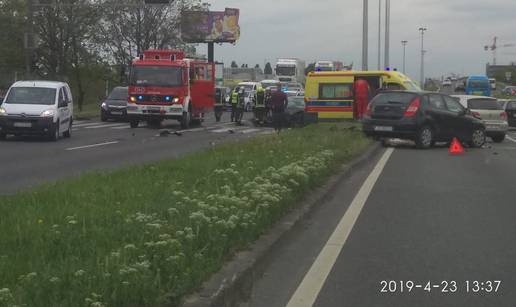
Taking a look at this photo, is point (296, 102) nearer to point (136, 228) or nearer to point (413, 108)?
point (413, 108)

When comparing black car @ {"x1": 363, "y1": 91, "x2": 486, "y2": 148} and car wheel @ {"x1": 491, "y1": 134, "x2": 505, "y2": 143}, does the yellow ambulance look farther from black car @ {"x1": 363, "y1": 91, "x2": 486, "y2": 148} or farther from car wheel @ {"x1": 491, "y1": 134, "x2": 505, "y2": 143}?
black car @ {"x1": 363, "y1": 91, "x2": 486, "y2": 148}

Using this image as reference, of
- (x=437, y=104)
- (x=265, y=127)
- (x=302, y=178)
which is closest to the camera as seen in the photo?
(x=302, y=178)

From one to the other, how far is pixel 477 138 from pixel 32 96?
13882 mm

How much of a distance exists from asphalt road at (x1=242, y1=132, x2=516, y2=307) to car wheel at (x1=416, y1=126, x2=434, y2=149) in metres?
7.84

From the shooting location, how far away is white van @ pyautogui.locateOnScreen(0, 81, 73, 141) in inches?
931

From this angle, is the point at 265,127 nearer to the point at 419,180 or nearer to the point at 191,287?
the point at 419,180

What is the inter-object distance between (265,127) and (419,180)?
70.1 ft

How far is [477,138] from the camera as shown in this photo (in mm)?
23422

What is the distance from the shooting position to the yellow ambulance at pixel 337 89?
105ft

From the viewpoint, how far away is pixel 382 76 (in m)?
33.0

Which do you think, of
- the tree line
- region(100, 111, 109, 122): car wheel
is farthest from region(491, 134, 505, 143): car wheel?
the tree line

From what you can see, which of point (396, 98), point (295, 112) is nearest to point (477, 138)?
point (396, 98)

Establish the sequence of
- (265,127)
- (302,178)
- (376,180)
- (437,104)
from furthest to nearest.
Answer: (265,127) → (437,104) → (376,180) → (302,178)

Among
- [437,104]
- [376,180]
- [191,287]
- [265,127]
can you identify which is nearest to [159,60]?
[265,127]
